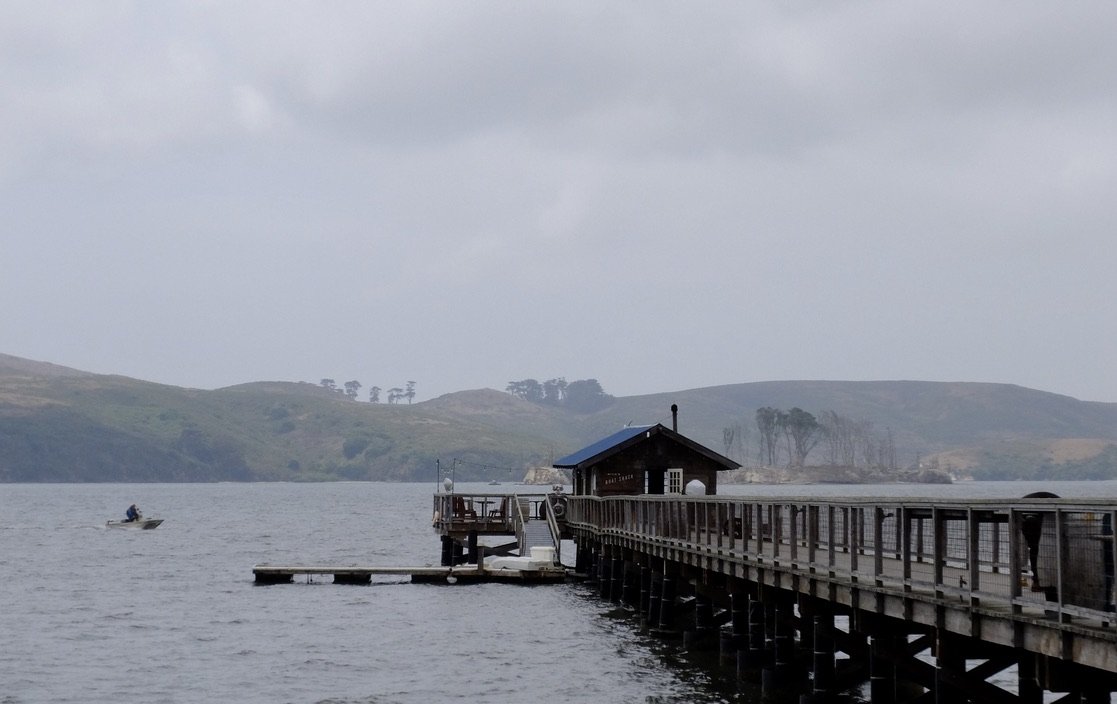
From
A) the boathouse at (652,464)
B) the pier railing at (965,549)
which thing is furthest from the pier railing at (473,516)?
the pier railing at (965,549)

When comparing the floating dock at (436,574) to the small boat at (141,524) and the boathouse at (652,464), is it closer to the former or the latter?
the boathouse at (652,464)

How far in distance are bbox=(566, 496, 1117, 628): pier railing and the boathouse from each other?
23.4 metres

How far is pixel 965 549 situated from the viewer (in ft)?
58.3

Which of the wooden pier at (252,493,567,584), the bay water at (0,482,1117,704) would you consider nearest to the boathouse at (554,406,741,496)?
the wooden pier at (252,493,567,584)

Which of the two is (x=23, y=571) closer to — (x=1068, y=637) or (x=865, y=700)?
(x=865, y=700)

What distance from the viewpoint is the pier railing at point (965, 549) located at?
14.3 m

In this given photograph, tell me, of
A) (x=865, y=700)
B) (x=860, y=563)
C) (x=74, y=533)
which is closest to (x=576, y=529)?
(x=865, y=700)

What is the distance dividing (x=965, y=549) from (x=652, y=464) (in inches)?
1444

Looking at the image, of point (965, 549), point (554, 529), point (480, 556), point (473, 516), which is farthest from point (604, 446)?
point (965, 549)

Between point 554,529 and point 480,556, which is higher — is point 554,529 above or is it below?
above

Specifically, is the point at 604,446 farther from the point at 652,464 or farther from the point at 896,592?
the point at 896,592

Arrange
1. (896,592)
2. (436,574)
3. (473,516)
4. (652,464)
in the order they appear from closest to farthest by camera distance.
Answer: (896,592) < (436,574) < (652,464) < (473,516)

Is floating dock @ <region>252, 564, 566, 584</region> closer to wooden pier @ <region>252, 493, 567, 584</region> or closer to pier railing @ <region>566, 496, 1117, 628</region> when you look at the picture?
wooden pier @ <region>252, 493, 567, 584</region>

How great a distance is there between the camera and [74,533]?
4129 inches
